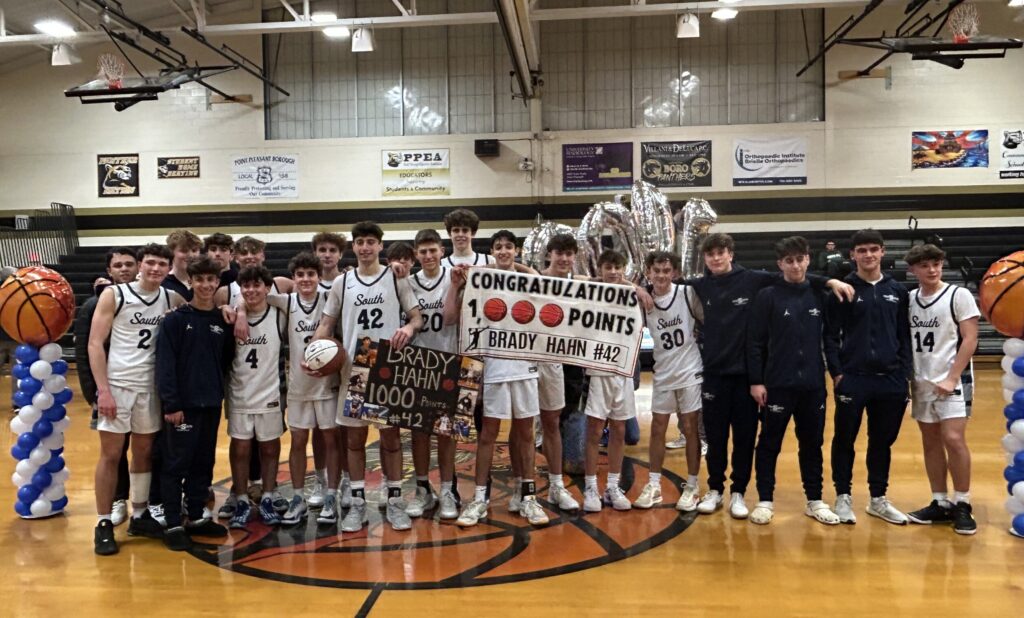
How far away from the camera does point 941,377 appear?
394 cm

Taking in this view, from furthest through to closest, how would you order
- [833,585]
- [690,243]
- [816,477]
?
[690,243]
[816,477]
[833,585]

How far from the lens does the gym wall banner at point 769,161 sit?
1409 centimetres

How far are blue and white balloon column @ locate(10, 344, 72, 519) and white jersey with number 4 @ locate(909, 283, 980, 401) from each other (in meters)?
5.39

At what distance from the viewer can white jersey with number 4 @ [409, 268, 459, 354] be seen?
4.02 metres

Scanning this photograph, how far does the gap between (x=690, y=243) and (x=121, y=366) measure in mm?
5592

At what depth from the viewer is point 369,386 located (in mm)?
3791

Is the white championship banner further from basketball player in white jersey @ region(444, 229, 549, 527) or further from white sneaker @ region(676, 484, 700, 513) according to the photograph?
white sneaker @ region(676, 484, 700, 513)

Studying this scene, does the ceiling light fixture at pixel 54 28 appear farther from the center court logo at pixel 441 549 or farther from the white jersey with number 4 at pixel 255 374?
the center court logo at pixel 441 549

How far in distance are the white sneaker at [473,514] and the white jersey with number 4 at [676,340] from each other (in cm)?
137

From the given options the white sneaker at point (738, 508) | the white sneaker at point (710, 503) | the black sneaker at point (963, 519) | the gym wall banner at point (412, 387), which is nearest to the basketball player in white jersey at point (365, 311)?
the gym wall banner at point (412, 387)

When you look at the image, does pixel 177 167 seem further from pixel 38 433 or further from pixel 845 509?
pixel 845 509

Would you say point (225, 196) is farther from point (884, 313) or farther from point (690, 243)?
point (884, 313)

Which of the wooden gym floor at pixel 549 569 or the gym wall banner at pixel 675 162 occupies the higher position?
the gym wall banner at pixel 675 162

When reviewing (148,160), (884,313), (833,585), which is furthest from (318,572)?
(148,160)
